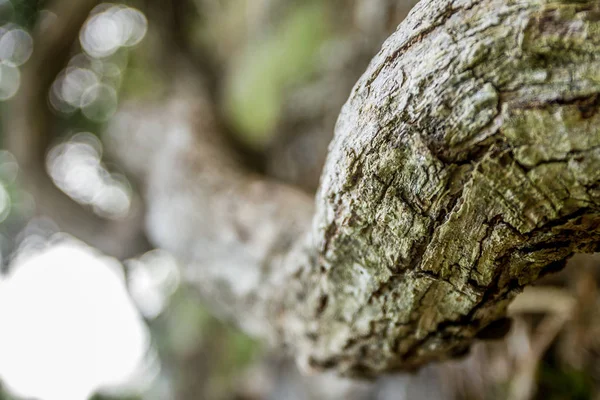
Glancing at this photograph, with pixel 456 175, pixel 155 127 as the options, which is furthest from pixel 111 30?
pixel 456 175

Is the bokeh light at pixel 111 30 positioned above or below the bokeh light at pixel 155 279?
above

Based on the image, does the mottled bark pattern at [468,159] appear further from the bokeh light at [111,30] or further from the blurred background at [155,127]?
the bokeh light at [111,30]

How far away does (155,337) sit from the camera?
232 centimetres

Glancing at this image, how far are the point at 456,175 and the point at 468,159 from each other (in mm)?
21

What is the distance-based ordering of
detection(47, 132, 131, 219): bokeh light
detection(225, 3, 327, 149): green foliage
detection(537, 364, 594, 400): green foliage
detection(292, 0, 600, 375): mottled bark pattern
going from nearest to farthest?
1. detection(292, 0, 600, 375): mottled bark pattern
2. detection(537, 364, 594, 400): green foliage
3. detection(225, 3, 327, 149): green foliage
4. detection(47, 132, 131, 219): bokeh light

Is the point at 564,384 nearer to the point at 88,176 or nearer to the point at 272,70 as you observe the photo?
the point at 272,70

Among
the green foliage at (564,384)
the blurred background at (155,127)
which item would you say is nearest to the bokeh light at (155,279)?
the blurred background at (155,127)

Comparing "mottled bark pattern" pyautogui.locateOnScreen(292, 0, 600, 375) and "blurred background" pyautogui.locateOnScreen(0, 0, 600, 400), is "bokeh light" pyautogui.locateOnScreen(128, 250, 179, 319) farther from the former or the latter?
"mottled bark pattern" pyautogui.locateOnScreen(292, 0, 600, 375)

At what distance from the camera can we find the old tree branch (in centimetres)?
39

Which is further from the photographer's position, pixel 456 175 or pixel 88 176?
pixel 88 176

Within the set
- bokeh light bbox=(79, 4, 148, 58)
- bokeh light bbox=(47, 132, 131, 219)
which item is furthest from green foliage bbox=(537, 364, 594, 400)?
bokeh light bbox=(79, 4, 148, 58)

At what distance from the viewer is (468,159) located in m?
0.43

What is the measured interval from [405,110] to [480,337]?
42cm

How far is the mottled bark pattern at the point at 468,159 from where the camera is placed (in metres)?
0.38
